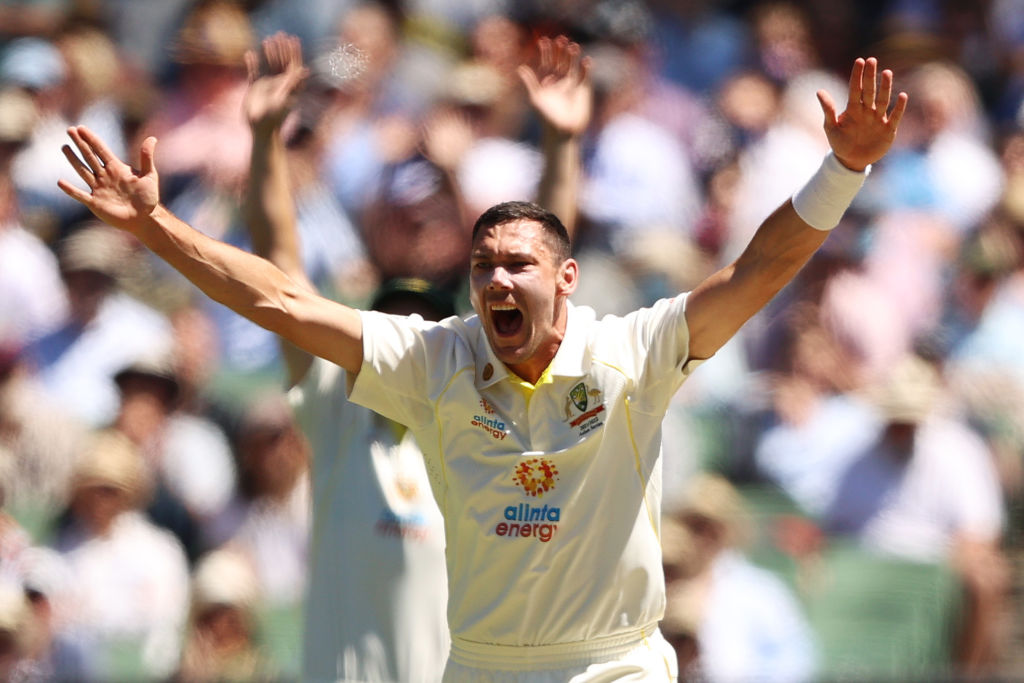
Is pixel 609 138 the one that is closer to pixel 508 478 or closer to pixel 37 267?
pixel 37 267

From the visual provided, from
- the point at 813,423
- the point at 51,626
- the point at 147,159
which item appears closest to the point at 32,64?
the point at 51,626

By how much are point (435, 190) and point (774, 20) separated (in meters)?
2.70

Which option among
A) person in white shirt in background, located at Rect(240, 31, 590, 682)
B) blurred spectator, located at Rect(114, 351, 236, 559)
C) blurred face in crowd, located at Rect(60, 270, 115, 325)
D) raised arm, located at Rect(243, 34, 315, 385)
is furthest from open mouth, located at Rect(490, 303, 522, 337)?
blurred face in crowd, located at Rect(60, 270, 115, 325)

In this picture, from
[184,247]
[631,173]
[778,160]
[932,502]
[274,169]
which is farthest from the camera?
[778,160]

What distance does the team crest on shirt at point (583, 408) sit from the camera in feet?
13.9

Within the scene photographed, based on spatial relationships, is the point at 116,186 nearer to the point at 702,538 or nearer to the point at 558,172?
the point at 558,172

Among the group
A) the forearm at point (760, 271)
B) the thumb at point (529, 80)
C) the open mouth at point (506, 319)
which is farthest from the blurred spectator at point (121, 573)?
the forearm at point (760, 271)

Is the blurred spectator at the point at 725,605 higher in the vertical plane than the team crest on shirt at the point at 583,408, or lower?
lower

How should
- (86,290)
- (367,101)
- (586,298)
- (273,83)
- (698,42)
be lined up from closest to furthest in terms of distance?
1. (273,83)
2. (586,298)
3. (86,290)
4. (367,101)
5. (698,42)

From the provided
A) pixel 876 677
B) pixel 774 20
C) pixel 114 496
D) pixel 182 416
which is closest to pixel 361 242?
pixel 182 416

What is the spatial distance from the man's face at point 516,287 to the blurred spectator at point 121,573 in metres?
3.77

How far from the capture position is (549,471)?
4199mm

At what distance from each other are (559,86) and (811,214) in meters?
1.85

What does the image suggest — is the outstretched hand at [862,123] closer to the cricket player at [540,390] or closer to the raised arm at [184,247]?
the cricket player at [540,390]
